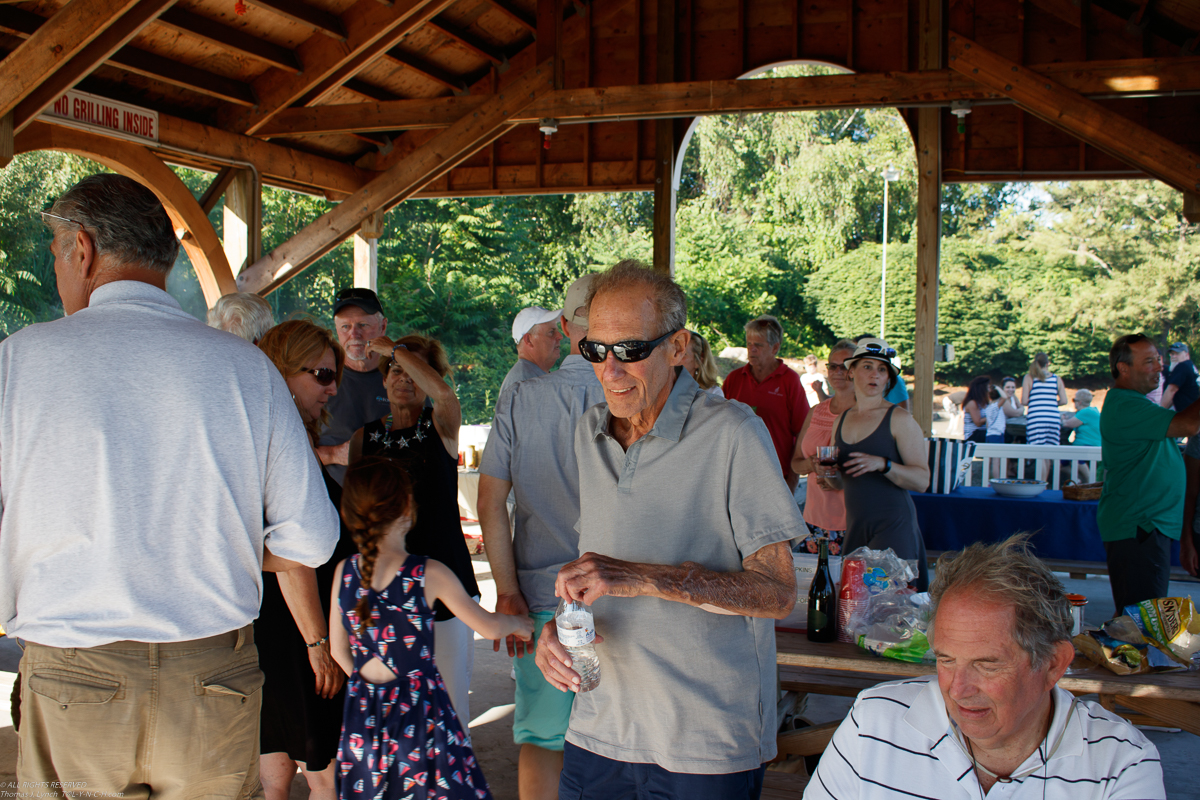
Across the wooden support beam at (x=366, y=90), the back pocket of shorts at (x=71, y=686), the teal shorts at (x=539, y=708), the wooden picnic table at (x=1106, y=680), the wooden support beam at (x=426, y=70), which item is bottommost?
the teal shorts at (x=539, y=708)

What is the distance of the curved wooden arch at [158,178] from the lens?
632cm

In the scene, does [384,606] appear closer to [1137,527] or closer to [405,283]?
[1137,527]

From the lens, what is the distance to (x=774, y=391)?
561 cm

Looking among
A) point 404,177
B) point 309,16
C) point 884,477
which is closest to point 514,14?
point 404,177

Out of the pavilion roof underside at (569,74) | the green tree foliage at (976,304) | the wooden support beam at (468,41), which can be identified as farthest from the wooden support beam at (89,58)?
the green tree foliage at (976,304)

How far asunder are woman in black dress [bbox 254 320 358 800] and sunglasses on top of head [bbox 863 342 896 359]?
2.45 metres

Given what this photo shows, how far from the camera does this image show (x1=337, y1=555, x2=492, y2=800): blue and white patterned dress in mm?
2404

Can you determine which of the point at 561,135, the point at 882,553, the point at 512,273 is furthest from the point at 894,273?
the point at 882,553

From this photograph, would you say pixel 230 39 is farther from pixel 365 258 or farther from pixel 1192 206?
pixel 1192 206

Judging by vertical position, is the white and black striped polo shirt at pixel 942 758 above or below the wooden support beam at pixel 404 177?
below

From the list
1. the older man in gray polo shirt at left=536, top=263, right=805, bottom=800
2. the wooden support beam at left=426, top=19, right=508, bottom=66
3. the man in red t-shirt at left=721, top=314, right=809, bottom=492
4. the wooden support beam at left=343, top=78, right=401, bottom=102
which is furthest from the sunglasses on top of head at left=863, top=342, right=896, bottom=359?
the wooden support beam at left=343, top=78, right=401, bottom=102

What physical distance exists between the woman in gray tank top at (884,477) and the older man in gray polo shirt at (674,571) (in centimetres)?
205

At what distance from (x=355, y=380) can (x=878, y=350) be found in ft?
8.13

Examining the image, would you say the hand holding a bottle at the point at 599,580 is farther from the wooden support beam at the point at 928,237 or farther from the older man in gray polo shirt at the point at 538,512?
the wooden support beam at the point at 928,237
